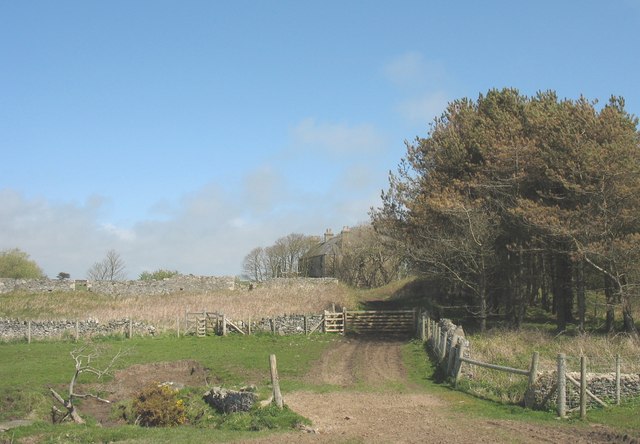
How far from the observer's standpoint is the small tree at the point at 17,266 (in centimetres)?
7519

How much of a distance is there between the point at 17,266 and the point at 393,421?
72.4 meters

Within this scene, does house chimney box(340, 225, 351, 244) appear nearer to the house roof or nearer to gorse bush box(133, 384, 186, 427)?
the house roof

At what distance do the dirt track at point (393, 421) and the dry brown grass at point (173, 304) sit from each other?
21.6m

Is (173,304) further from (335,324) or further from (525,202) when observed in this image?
(525,202)

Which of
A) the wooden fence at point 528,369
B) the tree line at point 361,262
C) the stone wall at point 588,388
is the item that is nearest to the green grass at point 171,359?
the wooden fence at point 528,369

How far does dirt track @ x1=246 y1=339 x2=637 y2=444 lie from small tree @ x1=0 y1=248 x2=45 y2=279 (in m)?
62.6

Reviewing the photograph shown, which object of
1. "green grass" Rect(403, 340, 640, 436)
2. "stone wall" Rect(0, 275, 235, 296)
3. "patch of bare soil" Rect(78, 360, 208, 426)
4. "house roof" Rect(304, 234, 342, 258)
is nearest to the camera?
"green grass" Rect(403, 340, 640, 436)

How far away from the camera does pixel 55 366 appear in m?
27.0

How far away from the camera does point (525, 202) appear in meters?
31.3

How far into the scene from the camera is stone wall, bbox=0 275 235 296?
182 feet

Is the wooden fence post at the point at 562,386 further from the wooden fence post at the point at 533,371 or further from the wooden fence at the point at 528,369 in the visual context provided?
the wooden fence post at the point at 533,371

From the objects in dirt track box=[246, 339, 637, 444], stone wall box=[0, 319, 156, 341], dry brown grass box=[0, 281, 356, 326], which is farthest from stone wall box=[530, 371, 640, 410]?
stone wall box=[0, 319, 156, 341]

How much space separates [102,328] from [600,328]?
29995 millimetres

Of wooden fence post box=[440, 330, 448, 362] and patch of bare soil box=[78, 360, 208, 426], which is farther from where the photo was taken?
wooden fence post box=[440, 330, 448, 362]
